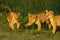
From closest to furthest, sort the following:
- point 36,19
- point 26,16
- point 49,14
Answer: point 49,14 → point 36,19 → point 26,16

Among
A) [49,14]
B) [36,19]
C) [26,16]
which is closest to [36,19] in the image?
[36,19]

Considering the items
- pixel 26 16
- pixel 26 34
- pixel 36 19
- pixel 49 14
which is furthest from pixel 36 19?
pixel 26 16

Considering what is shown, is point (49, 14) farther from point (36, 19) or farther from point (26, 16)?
point (26, 16)

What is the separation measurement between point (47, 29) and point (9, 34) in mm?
1492

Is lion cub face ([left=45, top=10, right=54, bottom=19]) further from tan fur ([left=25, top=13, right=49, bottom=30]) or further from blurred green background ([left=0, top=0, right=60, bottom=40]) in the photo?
blurred green background ([left=0, top=0, right=60, bottom=40])

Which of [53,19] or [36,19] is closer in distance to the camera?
[53,19]

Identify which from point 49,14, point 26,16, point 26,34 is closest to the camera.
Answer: point 26,34

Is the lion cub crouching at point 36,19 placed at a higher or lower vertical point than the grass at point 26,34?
higher

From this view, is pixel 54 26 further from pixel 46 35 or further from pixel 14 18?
pixel 14 18

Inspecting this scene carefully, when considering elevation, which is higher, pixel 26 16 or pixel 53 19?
pixel 53 19

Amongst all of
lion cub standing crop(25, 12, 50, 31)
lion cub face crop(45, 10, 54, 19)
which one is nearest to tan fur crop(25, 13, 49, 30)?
lion cub standing crop(25, 12, 50, 31)

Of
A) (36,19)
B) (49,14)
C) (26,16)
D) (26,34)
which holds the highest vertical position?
(49,14)

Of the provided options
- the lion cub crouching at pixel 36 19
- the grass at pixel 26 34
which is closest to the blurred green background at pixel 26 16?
the grass at pixel 26 34

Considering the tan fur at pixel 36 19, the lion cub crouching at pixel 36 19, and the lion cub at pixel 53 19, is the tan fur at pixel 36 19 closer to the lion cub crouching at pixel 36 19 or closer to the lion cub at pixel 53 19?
the lion cub crouching at pixel 36 19
